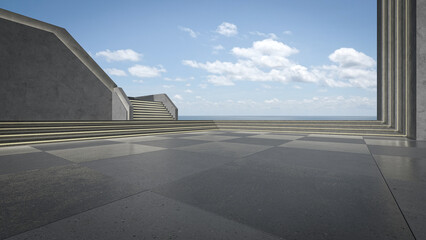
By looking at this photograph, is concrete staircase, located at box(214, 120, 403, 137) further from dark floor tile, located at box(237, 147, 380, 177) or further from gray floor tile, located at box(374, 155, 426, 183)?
dark floor tile, located at box(237, 147, 380, 177)

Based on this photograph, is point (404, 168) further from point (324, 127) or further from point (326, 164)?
point (324, 127)

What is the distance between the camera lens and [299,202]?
6.41 ft

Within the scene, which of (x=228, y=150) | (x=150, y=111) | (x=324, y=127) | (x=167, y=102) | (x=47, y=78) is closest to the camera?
(x=228, y=150)

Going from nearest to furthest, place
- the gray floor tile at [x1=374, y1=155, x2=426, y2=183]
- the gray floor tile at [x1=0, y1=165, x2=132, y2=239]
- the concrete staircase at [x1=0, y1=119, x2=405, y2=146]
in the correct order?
1. the gray floor tile at [x1=0, y1=165, x2=132, y2=239]
2. the gray floor tile at [x1=374, y1=155, x2=426, y2=183]
3. the concrete staircase at [x1=0, y1=119, x2=405, y2=146]

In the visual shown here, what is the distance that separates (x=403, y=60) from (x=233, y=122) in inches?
373

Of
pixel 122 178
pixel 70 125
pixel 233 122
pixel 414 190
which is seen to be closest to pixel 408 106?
pixel 414 190

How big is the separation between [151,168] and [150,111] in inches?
513

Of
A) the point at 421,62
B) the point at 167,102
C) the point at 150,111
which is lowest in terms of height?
the point at 150,111

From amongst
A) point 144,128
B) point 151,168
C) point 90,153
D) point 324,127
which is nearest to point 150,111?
point 144,128

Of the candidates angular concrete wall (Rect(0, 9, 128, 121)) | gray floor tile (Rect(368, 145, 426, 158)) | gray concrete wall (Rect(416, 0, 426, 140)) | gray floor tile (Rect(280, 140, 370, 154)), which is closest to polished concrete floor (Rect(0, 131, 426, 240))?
gray floor tile (Rect(368, 145, 426, 158))

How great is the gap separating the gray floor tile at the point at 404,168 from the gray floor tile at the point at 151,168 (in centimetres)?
257

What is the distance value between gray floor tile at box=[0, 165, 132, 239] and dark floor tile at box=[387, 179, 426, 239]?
2.62 metres

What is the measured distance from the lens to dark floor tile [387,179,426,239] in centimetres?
150

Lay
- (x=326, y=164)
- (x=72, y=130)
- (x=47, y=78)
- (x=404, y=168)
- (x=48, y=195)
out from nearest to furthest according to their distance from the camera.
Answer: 1. (x=48, y=195)
2. (x=404, y=168)
3. (x=326, y=164)
4. (x=72, y=130)
5. (x=47, y=78)
